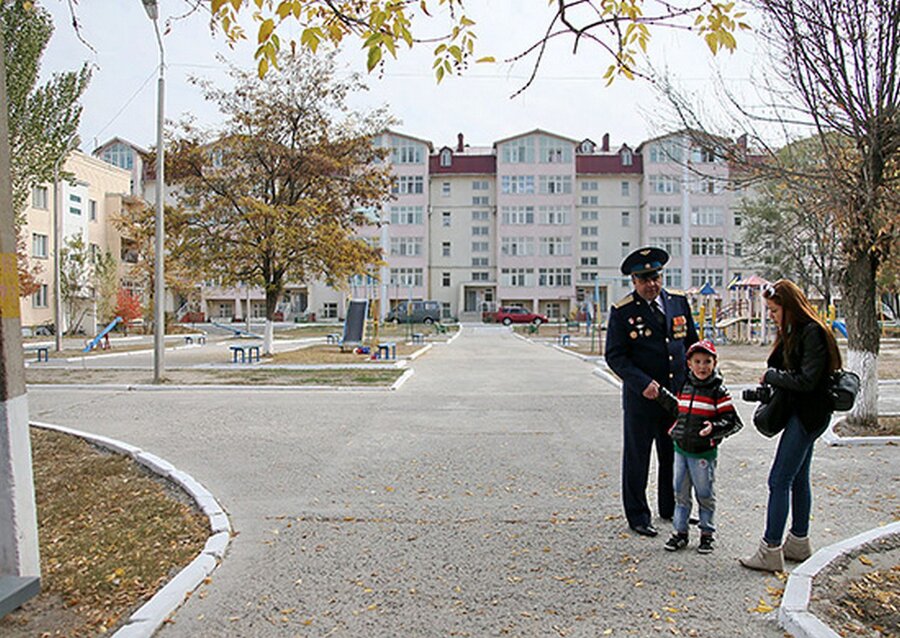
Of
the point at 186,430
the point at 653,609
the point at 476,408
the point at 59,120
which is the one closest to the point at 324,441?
the point at 186,430

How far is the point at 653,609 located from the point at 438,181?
2933 inches

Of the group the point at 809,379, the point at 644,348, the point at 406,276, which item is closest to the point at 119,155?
the point at 406,276

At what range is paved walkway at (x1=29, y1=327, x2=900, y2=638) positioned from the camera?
13.6 feet

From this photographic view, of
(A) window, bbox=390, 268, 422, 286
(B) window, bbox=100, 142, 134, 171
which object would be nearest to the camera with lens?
(A) window, bbox=390, 268, 422, 286

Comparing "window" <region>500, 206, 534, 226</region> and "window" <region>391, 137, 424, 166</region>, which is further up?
"window" <region>391, 137, 424, 166</region>

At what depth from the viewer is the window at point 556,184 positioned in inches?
2923

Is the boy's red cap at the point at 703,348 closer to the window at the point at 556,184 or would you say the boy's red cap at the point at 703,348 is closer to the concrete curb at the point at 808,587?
the concrete curb at the point at 808,587

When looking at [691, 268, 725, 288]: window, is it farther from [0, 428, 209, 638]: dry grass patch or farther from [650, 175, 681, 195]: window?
[0, 428, 209, 638]: dry grass patch

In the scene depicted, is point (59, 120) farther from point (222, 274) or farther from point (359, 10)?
point (359, 10)

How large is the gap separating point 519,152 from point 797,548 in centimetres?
7217

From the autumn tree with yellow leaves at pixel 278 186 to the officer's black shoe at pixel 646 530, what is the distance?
18699 mm

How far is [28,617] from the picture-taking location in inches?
166

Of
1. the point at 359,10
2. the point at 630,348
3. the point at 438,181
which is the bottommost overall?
the point at 630,348

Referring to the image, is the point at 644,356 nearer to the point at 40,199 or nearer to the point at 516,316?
the point at 40,199
